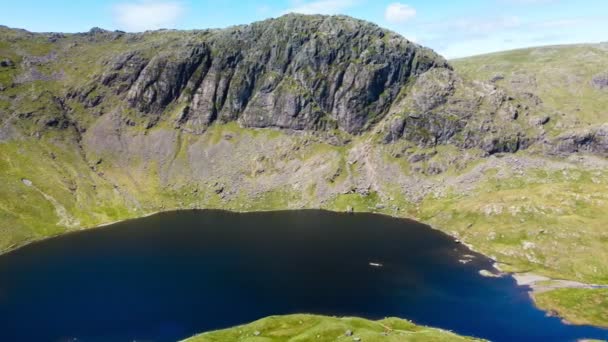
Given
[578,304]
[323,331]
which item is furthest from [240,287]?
[578,304]

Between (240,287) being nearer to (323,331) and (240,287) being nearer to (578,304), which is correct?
(323,331)

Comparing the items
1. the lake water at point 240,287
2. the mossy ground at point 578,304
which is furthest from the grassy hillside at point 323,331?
the mossy ground at point 578,304

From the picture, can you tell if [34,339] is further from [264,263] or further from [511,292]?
[511,292]

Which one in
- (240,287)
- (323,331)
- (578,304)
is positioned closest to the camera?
(323,331)

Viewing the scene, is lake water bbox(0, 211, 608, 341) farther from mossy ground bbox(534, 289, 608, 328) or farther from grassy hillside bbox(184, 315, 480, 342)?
grassy hillside bbox(184, 315, 480, 342)

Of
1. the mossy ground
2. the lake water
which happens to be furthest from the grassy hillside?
the mossy ground

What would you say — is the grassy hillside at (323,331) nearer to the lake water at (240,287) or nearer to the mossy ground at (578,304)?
the lake water at (240,287)
